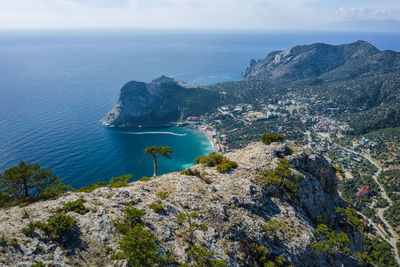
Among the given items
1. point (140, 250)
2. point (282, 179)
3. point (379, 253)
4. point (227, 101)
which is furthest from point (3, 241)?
point (227, 101)

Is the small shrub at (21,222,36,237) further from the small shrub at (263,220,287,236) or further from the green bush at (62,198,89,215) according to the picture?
the small shrub at (263,220,287,236)

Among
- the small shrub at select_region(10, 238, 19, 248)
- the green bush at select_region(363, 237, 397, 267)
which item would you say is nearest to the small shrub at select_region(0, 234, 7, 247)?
the small shrub at select_region(10, 238, 19, 248)

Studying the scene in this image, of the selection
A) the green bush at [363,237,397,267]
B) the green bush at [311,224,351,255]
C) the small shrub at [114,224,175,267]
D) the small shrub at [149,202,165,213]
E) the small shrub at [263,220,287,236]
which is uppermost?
the small shrub at [114,224,175,267]

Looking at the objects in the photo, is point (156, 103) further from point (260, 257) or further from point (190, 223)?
point (260, 257)

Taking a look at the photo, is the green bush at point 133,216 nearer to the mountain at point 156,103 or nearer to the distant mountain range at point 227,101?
the mountain at point 156,103

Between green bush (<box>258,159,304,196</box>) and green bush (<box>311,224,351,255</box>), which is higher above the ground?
green bush (<box>258,159,304,196</box>)

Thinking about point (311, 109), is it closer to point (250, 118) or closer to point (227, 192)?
point (250, 118)

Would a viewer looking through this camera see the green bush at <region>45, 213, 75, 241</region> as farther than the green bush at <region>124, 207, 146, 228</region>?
No
